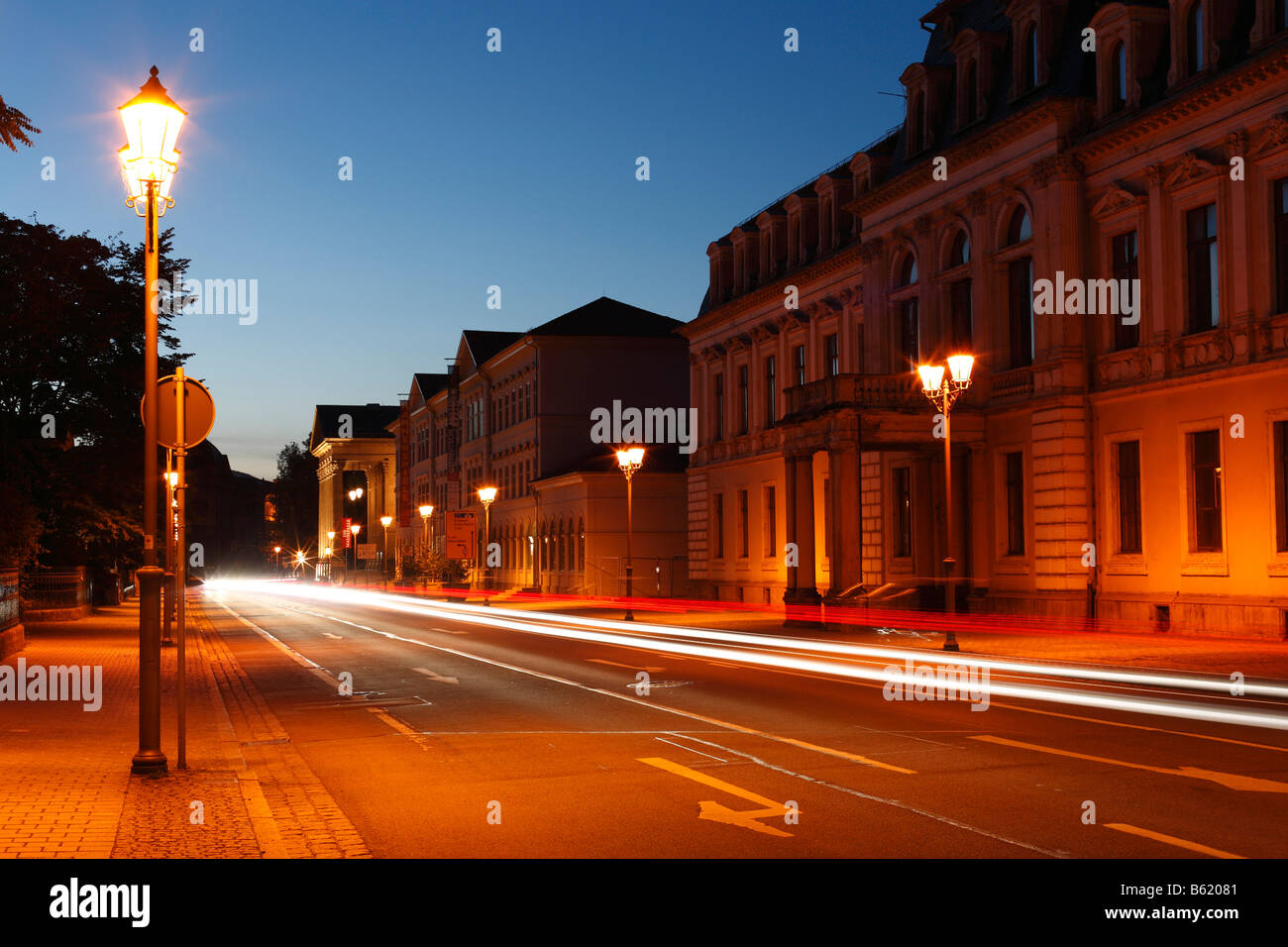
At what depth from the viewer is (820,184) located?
1885 inches

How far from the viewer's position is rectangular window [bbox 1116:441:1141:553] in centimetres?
3161

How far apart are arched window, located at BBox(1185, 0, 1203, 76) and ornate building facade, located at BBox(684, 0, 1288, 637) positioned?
102mm

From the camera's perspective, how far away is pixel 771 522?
5094 centimetres

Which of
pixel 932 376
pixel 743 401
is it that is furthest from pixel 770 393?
pixel 932 376

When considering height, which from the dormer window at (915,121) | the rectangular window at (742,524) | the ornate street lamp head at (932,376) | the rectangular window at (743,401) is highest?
the dormer window at (915,121)

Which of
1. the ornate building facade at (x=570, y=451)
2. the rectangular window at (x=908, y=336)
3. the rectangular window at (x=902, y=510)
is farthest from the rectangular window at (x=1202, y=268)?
the ornate building facade at (x=570, y=451)

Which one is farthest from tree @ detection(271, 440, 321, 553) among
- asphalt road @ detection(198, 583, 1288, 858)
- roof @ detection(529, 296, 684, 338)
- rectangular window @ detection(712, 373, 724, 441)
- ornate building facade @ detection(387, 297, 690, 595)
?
asphalt road @ detection(198, 583, 1288, 858)

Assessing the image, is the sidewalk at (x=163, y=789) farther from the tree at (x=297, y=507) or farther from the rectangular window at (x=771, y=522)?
the tree at (x=297, y=507)

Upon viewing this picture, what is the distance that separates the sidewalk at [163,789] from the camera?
8.15m

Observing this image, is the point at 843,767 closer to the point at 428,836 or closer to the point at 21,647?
the point at 428,836

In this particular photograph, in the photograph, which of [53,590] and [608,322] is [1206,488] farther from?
[608,322]

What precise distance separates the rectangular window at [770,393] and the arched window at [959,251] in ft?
44.5
